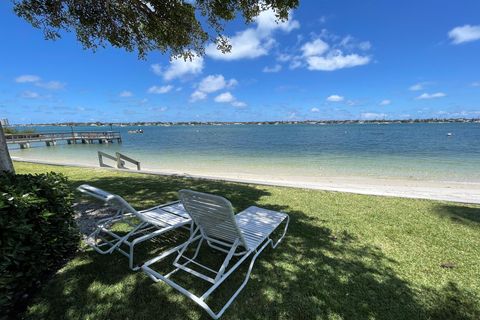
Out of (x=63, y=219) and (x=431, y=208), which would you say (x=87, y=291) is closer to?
(x=63, y=219)

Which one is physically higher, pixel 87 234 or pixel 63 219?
pixel 63 219


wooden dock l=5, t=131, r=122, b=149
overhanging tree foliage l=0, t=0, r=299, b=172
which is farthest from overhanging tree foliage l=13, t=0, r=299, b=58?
wooden dock l=5, t=131, r=122, b=149

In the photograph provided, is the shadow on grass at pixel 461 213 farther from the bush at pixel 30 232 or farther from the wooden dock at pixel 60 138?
the wooden dock at pixel 60 138

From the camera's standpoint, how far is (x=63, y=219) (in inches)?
119

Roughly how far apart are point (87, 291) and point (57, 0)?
6.99 metres

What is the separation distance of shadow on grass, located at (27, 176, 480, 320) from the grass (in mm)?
11

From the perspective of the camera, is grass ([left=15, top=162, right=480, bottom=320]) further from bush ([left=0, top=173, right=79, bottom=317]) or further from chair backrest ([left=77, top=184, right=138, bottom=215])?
chair backrest ([left=77, top=184, right=138, bottom=215])

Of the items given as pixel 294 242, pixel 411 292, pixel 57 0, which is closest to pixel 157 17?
pixel 57 0

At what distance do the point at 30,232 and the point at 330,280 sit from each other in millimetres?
3307

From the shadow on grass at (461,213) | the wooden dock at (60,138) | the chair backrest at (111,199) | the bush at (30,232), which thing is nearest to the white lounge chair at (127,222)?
the chair backrest at (111,199)

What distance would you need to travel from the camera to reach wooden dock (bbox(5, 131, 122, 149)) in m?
34.7

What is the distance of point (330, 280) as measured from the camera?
3.01 m

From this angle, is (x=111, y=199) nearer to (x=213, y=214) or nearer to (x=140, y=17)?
(x=213, y=214)

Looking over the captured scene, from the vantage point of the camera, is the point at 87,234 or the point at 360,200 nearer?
the point at 87,234
